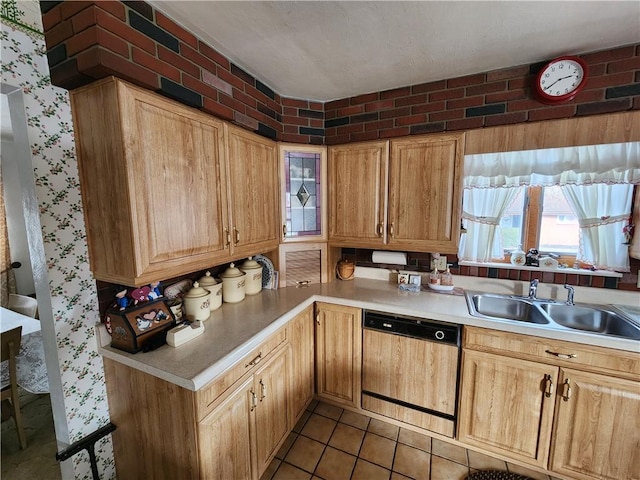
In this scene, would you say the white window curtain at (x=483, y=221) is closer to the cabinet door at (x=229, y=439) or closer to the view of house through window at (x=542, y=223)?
the view of house through window at (x=542, y=223)

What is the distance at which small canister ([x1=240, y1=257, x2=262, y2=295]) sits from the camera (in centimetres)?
192

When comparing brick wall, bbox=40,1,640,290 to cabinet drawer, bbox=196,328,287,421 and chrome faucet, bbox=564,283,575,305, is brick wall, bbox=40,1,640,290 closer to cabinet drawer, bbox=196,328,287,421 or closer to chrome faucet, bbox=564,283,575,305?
chrome faucet, bbox=564,283,575,305

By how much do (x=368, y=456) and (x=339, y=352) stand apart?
2.03 ft

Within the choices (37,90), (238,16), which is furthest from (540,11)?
(37,90)

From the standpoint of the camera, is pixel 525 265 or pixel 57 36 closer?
pixel 57 36

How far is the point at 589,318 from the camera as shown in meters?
1.68

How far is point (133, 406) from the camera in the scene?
123cm

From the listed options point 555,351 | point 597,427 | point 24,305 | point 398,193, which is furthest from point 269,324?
point 24,305

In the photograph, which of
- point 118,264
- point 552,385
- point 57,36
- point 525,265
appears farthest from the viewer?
point 525,265

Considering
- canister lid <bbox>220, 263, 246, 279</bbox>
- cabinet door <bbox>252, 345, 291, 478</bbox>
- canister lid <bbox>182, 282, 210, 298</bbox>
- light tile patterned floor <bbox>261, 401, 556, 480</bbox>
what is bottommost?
light tile patterned floor <bbox>261, 401, 556, 480</bbox>

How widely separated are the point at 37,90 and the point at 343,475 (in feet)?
7.80

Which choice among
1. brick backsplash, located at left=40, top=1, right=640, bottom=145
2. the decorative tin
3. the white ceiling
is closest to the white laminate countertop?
the decorative tin

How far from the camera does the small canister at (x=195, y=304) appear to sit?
4.82ft

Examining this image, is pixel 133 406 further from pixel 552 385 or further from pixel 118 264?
pixel 552 385
